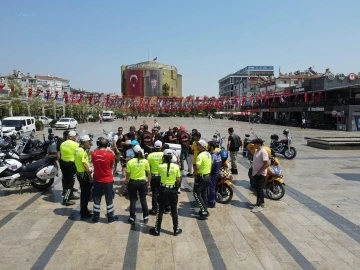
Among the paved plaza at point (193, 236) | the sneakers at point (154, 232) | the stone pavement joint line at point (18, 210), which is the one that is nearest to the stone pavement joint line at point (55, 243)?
the paved plaza at point (193, 236)

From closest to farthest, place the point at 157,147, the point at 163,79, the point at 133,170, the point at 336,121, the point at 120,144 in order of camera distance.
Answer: the point at 133,170 < the point at 157,147 < the point at 120,144 < the point at 336,121 < the point at 163,79

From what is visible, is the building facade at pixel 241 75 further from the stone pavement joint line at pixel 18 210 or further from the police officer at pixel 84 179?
the police officer at pixel 84 179

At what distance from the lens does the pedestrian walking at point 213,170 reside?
7.47 meters

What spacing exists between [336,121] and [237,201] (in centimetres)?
3618

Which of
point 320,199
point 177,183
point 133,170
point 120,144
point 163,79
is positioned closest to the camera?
point 177,183

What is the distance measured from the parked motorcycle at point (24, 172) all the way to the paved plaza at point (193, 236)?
0.38 meters

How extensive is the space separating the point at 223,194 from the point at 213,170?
89cm

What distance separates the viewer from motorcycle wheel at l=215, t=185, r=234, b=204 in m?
8.03

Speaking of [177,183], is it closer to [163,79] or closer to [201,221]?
[201,221]

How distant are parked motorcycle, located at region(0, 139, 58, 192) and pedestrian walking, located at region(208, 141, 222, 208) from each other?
4.08m

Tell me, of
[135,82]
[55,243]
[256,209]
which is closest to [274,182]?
[256,209]

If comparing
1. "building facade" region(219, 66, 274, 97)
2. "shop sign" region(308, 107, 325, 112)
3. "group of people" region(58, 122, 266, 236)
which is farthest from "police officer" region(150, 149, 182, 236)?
"building facade" region(219, 66, 274, 97)

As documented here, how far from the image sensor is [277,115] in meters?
61.4

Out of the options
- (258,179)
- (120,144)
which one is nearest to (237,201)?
(258,179)
